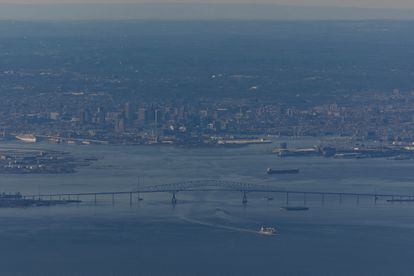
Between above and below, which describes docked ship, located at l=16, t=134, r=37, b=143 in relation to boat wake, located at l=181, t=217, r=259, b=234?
above

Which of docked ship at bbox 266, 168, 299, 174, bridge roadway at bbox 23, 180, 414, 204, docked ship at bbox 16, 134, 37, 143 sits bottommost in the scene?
bridge roadway at bbox 23, 180, 414, 204

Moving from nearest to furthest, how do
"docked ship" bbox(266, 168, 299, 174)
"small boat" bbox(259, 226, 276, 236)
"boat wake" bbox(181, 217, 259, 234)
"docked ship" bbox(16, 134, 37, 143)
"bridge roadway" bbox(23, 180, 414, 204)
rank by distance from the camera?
"small boat" bbox(259, 226, 276, 236) < "boat wake" bbox(181, 217, 259, 234) < "bridge roadway" bbox(23, 180, 414, 204) < "docked ship" bbox(266, 168, 299, 174) < "docked ship" bbox(16, 134, 37, 143)

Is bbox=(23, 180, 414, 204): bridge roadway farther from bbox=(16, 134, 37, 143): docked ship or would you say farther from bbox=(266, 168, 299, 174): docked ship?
bbox=(16, 134, 37, 143): docked ship

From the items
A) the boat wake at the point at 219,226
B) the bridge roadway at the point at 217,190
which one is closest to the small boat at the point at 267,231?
the boat wake at the point at 219,226

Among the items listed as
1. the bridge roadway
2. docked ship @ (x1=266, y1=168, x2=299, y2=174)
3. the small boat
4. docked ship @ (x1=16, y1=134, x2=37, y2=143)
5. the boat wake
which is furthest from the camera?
docked ship @ (x1=16, y1=134, x2=37, y2=143)

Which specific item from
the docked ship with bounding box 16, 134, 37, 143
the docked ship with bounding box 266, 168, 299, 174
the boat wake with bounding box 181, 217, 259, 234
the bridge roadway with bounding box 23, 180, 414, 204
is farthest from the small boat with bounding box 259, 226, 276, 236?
the docked ship with bounding box 16, 134, 37, 143

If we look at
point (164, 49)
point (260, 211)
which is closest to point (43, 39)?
point (164, 49)

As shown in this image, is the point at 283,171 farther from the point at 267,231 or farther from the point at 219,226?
the point at 267,231

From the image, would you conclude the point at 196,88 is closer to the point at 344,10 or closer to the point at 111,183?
the point at 111,183

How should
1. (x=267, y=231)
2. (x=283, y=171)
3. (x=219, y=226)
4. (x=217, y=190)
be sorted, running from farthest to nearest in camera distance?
(x=283, y=171)
(x=217, y=190)
(x=219, y=226)
(x=267, y=231)

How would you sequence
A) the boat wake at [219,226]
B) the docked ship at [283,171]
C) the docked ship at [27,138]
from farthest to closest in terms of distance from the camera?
the docked ship at [27,138], the docked ship at [283,171], the boat wake at [219,226]

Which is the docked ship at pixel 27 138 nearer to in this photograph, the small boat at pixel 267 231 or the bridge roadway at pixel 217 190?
the bridge roadway at pixel 217 190

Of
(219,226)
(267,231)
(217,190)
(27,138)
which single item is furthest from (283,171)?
(27,138)

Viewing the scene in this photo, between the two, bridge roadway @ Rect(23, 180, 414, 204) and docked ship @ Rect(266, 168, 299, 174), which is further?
docked ship @ Rect(266, 168, 299, 174)
